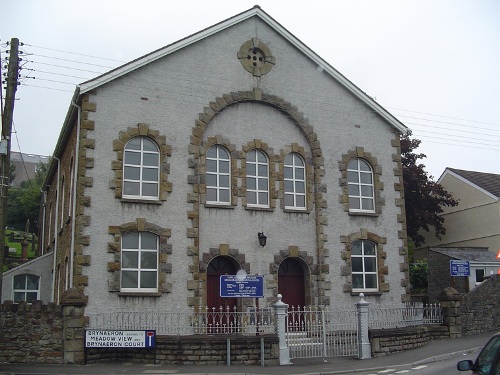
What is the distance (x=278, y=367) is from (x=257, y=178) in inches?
302

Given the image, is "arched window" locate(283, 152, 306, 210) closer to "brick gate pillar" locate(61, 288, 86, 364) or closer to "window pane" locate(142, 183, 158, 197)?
"window pane" locate(142, 183, 158, 197)

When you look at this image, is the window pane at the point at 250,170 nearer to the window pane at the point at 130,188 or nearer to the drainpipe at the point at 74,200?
the window pane at the point at 130,188

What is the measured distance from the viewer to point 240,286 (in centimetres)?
1681

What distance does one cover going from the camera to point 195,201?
65.9 feet

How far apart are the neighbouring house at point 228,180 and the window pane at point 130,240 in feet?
0.14

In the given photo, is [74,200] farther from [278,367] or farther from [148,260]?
[278,367]

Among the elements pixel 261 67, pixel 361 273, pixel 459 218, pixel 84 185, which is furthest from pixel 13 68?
pixel 459 218

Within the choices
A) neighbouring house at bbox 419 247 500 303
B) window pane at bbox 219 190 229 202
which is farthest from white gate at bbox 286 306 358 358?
neighbouring house at bbox 419 247 500 303

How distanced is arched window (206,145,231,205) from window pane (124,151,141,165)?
2.40 m

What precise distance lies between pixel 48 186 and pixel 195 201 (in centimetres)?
1395

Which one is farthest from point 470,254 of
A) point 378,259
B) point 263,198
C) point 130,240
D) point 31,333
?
point 31,333

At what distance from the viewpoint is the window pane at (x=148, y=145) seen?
20047 millimetres

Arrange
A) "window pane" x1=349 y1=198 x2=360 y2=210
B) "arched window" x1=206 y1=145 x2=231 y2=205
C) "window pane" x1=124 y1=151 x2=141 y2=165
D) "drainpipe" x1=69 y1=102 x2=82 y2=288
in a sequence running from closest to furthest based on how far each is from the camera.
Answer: "drainpipe" x1=69 y1=102 x2=82 y2=288 → "window pane" x1=124 y1=151 x2=141 y2=165 → "arched window" x1=206 y1=145 x2=231 y2=205 → "window pane" x1=349 y1=198 x2=360 y2=210

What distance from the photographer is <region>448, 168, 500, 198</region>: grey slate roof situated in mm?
33700
